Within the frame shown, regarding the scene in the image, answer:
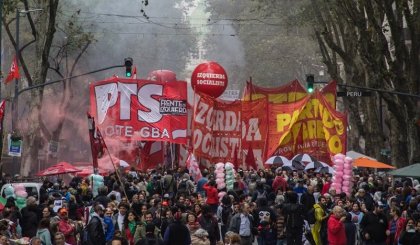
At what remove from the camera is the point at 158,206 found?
19.9 meters

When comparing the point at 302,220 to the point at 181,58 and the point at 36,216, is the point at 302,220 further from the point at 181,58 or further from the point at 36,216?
the point at 181,58

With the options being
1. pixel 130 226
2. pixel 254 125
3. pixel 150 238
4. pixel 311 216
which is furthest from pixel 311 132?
pixel 150 238

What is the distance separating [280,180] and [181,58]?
86.9m

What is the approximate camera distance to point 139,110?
35812mm

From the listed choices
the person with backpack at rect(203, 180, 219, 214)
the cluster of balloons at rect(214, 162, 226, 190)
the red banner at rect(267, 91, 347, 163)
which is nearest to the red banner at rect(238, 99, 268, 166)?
the red banner at rect(267, 91, 347, 163)

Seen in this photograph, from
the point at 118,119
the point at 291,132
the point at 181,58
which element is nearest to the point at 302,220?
the point at 291,132

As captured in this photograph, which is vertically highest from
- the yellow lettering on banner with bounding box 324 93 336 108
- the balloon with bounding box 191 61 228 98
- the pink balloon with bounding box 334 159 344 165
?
the balloon with bounding box 191 61 228 98

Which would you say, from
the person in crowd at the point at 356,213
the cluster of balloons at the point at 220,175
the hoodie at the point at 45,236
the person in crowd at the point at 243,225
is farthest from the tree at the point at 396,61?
the hoodie at the point at 45,236

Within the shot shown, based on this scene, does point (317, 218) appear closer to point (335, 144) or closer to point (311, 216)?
point (311, 216)

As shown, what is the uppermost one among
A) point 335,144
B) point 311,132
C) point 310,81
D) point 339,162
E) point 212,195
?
point 310,81

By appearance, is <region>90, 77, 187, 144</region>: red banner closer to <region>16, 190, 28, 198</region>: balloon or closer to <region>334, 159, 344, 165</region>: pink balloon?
<region>334, 159, 344, 165</region>: pink balloon

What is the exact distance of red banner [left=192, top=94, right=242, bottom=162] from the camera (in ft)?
108

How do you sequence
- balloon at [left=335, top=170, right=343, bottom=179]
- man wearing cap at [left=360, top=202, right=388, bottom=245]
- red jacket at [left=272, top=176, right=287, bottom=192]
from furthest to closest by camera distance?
1. balloon at [left=335, top=170, right=343, bottom=179]
2. red jacket at [left=272, top=176, right=287, bottom=192]
3. man wearing cap at [left=360, top=202, right=388, bottom=245]

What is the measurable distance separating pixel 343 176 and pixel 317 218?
735cm
